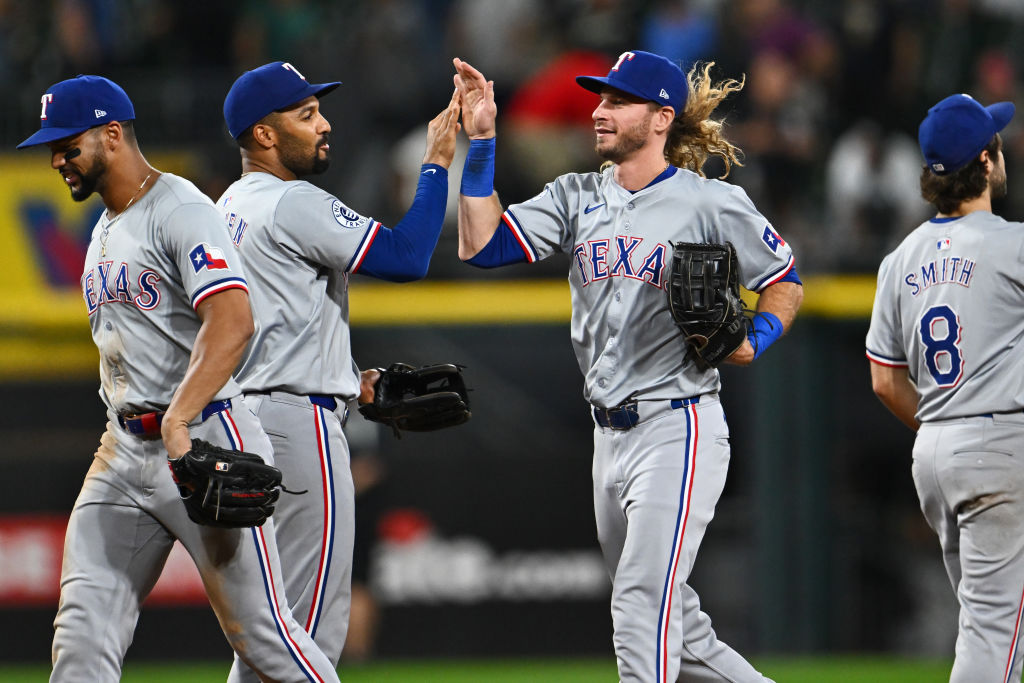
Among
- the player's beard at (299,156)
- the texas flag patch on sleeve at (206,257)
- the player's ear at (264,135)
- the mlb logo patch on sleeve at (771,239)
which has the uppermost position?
the player's ear at (264,135)

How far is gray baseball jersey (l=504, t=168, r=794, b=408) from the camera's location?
4668 millimetres

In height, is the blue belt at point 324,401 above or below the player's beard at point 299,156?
below

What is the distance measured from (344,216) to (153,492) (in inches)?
43.2

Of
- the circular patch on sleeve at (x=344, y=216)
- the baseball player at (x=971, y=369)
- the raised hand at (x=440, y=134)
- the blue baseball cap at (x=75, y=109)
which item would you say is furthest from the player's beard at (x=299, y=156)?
the baseball player at (x=971, y=369)

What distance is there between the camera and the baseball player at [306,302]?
15.1 feet

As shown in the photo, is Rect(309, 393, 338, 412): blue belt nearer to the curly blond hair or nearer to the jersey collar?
the jersey collar

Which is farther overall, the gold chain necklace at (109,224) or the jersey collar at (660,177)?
the jersey collar at (660,177)

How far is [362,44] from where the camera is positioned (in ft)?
35.1

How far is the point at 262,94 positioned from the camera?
15.6ft

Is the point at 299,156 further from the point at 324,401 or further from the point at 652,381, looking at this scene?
the point at 652,381

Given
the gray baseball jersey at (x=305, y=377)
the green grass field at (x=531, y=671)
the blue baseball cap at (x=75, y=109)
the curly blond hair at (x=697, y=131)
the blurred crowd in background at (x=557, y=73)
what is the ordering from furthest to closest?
the blurred crowd in background at (x=557, y=73), the green grass field at (x=531, y=671), the curly blond hair at (x=697, y=131), the gray baseball jersey at (x=305, y=377), the blue baseball cap at (x=75, y=109)

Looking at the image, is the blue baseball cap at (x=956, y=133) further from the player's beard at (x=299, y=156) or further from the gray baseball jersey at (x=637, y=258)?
the player's beard at (x=299, y=156)

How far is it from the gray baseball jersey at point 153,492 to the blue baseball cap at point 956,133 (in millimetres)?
2269

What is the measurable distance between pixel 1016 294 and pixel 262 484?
2445 mm
